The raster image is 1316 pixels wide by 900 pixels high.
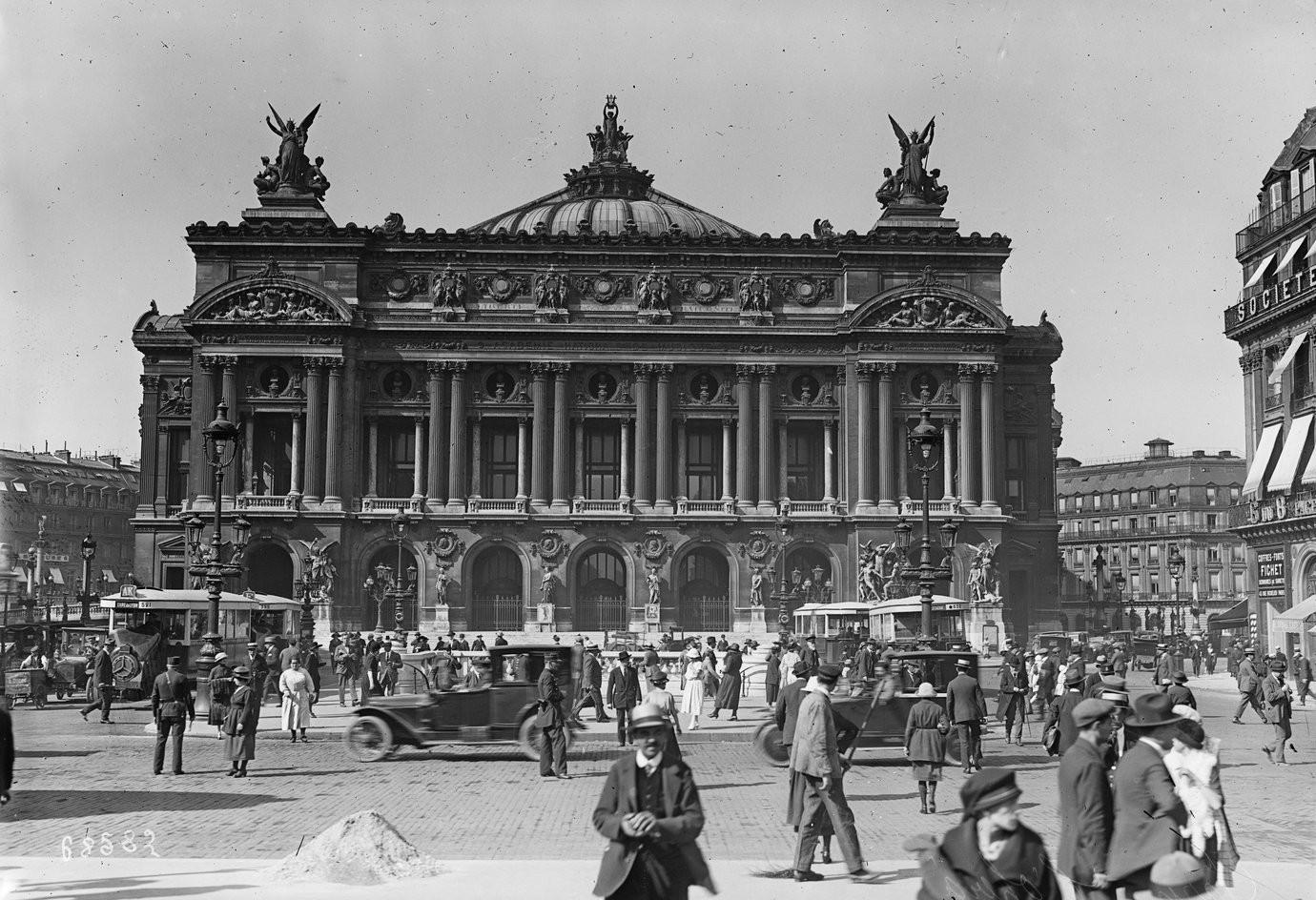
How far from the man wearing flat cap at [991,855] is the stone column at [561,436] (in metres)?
59.7

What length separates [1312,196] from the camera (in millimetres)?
54469

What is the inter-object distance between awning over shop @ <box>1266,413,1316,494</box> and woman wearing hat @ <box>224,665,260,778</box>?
43341 mm

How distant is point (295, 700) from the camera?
28.1m

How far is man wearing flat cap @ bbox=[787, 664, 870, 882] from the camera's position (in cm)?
1346

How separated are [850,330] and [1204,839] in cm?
5818

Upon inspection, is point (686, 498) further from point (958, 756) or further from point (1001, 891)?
point (1001, 891)

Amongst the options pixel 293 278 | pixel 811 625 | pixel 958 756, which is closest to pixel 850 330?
pixel 811 625

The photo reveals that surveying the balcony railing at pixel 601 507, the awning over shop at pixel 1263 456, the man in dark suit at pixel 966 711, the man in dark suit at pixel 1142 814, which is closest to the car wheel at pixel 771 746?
the man in dark suit at pixel 966 711

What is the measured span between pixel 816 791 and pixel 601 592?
180 feet

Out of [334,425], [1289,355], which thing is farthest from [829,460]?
[334,425]

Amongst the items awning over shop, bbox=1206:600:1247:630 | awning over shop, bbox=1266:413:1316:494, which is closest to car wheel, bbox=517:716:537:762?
awning over shop, bbox=1266:413:1316:494

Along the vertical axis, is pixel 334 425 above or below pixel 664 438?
above

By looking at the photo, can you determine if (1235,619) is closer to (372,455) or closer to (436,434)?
(436,434)

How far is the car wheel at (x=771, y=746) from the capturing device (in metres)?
23.1
